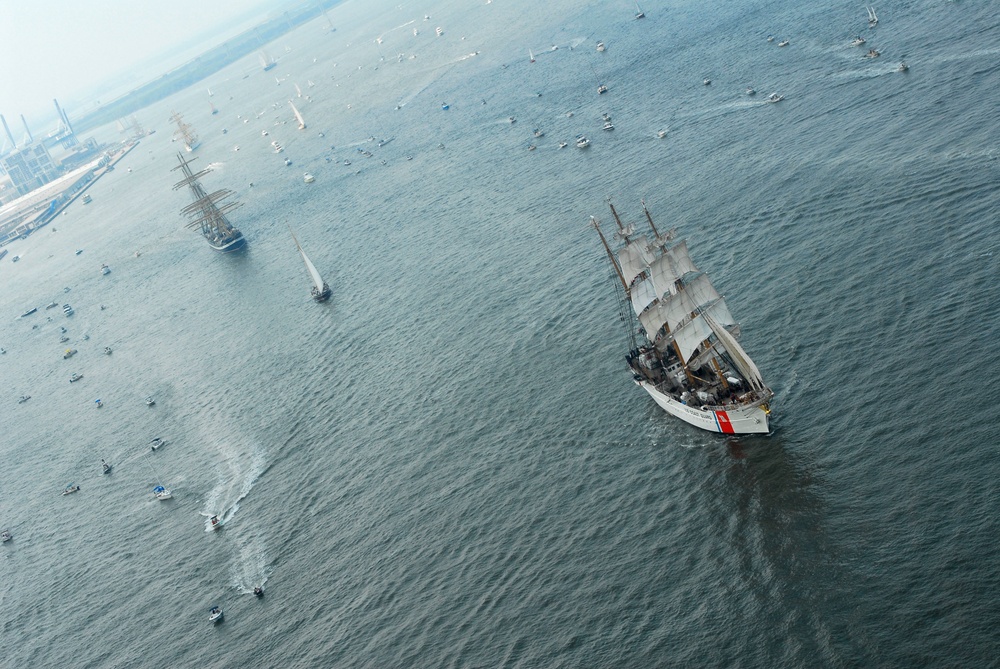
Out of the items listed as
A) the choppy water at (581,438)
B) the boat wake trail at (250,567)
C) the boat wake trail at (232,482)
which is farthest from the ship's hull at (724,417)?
the boat wake trail at (232,482)

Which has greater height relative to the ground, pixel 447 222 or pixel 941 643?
pixel 447 222

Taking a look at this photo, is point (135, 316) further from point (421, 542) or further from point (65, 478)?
point (421, 542)

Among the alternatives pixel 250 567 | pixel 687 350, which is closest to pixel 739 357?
pixel 687 350

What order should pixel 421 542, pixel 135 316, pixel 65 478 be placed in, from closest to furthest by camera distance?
1. pixel 421 542
2. pixel 65 478
3. pixel 135 316

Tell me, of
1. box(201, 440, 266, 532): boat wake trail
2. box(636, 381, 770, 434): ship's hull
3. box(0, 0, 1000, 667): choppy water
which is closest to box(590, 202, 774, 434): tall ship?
box(636, 381, 770, 434): ship's hull

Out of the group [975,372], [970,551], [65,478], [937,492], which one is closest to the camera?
[970,551]

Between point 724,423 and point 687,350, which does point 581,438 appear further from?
point 724,423

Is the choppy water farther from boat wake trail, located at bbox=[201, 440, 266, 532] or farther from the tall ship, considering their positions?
the tall ship

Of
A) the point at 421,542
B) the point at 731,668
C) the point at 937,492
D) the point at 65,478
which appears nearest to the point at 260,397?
the point at 65,478
